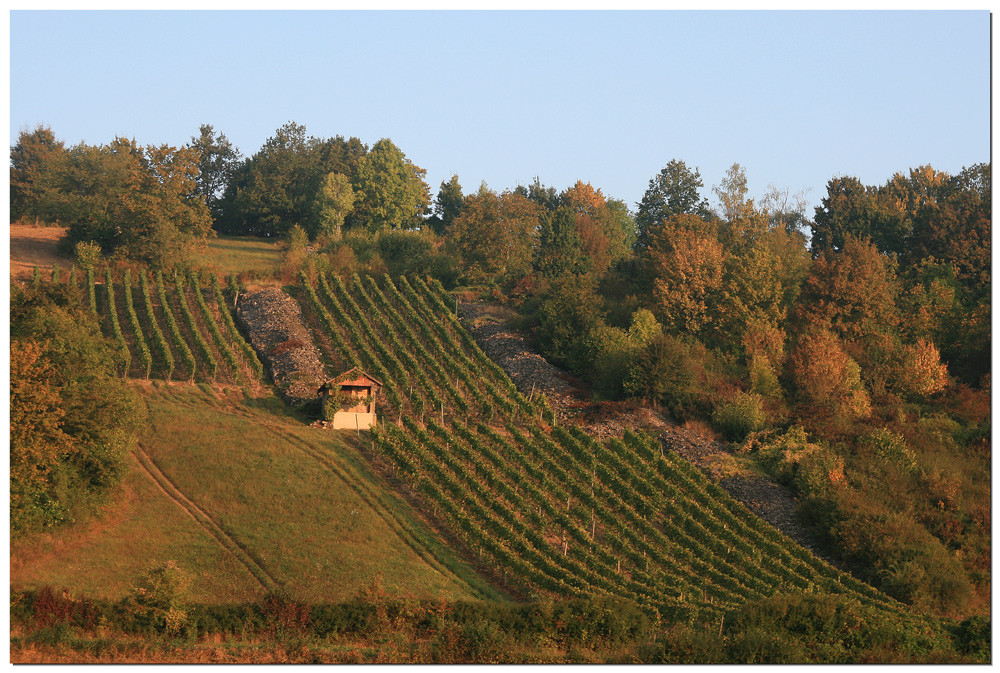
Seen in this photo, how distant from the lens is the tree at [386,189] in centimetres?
9281

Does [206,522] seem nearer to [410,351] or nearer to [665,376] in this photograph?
[410,351]

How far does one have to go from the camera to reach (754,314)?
6119cm

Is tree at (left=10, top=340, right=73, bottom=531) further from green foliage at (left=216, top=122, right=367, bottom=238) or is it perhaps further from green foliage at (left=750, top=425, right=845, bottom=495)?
green foliage at (left=216, top=122, right=367, bottom=238)

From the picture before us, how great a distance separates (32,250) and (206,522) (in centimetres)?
4133

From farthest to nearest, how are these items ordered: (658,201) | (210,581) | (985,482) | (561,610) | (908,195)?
1. (658,201)
2. (908,195)
3. (985,482)
4. (210,581)
5. (561,610)

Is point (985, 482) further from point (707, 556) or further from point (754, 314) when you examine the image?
point (754, 314)

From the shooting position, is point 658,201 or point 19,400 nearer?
point 19,400

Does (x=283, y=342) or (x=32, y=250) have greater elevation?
(x=32, y=250)

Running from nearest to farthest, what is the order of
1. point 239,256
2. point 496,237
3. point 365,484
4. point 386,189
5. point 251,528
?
point 251,528
point 365,484
point 496,237
point 239,256
point 386,189

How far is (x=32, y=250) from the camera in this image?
73.8 meters

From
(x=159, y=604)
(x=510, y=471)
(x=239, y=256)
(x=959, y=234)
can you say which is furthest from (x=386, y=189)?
(x=159, y=604)

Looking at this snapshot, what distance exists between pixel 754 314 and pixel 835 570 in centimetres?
2353

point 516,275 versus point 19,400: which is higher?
point 516,275

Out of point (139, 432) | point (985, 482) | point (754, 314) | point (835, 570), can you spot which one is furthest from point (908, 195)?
point (139, 432)
